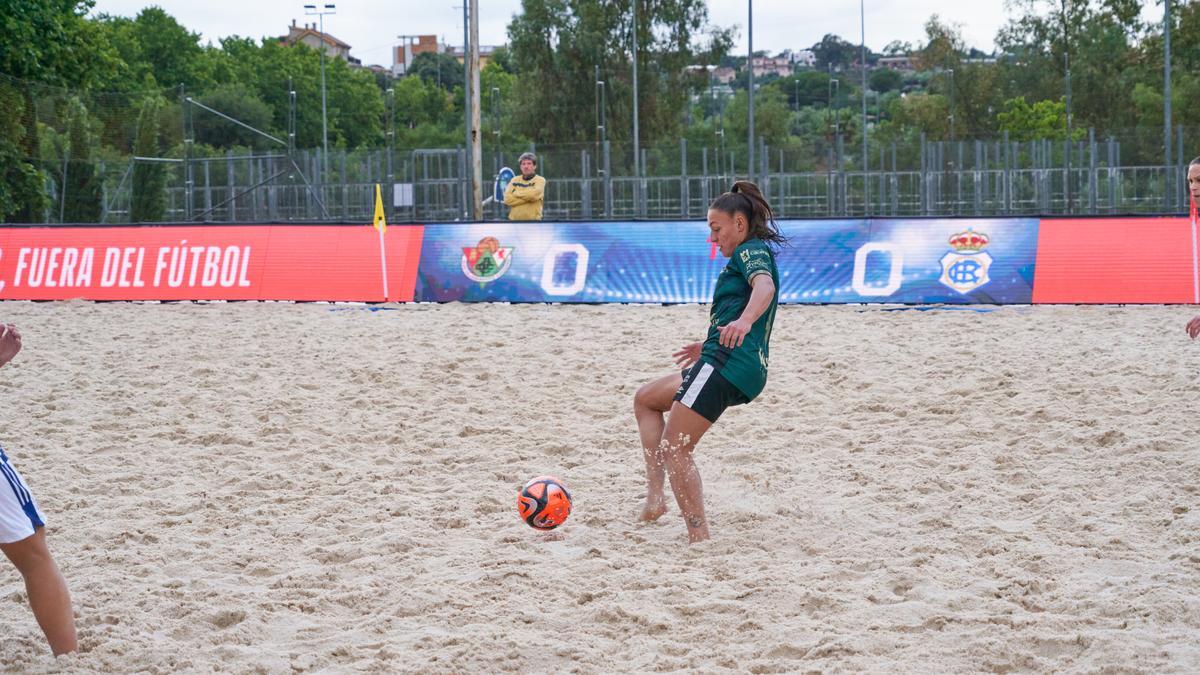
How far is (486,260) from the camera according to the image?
13.5 meters

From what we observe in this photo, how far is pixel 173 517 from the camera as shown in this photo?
596 cm

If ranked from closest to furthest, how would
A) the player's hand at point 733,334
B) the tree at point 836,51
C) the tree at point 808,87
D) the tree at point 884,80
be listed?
the player's hand at point 733,334 → the tree at point 808,87 → the tree at point 836,51 → the tree at point 884,80

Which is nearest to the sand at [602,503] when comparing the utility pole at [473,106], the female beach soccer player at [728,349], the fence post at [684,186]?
the female beach soccer player at [728,349]

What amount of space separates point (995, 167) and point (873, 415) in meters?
22.8

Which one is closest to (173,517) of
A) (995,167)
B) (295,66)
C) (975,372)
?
(975,372)

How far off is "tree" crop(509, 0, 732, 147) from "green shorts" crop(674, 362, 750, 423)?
42987mm

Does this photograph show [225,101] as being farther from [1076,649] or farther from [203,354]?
[1076,649]

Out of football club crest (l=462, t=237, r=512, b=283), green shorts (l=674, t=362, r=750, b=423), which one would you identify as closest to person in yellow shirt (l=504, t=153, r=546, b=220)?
football club crest (l=462, t=237, r=512, b=283)

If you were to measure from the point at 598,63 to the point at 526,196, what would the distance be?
3480 centimetres

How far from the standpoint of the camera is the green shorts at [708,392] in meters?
5.10

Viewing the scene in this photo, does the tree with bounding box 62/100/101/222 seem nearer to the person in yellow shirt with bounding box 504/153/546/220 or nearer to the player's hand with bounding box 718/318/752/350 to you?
the person in yellow shirt with bounding box 504/153/546/220

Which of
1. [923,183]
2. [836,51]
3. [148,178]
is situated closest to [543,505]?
[148,178]

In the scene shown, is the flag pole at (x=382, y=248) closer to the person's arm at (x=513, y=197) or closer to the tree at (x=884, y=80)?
the person's arm at (x=513, y=197)

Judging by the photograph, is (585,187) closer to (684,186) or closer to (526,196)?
(684,186)
